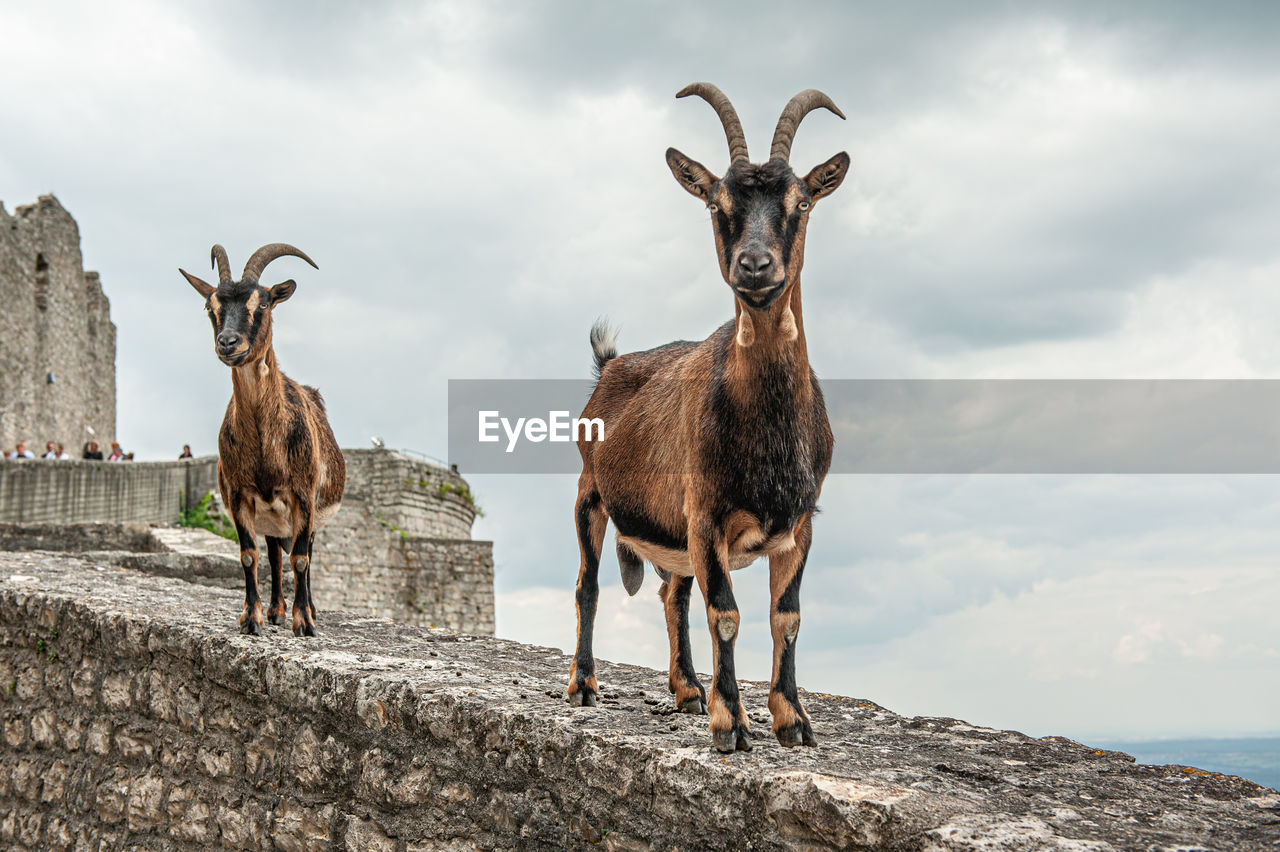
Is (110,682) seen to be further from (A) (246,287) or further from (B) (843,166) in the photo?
(B) (843,166)

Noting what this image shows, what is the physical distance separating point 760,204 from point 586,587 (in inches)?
82.7

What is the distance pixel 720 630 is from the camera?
332cm

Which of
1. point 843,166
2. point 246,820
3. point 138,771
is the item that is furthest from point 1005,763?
point 138,771

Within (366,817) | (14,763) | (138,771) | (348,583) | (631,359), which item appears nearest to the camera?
(366,817)

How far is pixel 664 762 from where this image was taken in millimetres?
3314

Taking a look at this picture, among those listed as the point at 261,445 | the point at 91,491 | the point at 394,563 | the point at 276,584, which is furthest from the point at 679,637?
the point at 394,563

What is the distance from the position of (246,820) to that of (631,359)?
3.10 meters

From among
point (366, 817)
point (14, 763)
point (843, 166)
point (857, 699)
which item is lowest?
point (14, 763)

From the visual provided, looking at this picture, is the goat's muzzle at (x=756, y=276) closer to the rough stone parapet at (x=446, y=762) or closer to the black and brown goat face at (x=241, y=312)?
the rough stone parapet at (x=446, y=762)

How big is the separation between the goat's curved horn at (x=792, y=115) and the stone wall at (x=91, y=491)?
670 inches

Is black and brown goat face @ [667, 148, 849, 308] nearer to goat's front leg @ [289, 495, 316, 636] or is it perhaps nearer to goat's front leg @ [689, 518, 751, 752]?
goat's front leg @ [689, 518, 751, 752]

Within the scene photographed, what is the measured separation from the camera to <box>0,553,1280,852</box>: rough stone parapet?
2.96 m

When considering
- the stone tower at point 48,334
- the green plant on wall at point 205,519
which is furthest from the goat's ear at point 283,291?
the stone tower at point 48,334

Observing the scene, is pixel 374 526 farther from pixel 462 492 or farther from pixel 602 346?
pixel 602 346
